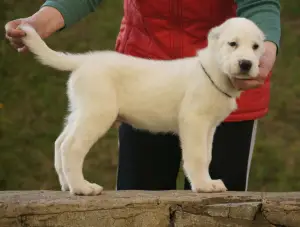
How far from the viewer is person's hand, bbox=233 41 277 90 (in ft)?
3.98

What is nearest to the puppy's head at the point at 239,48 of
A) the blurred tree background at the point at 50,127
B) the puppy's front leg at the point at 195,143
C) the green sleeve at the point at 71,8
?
the puppy's front leg at the point at 195,143

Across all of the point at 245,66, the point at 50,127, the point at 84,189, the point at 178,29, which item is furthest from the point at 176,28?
the point at 50,127

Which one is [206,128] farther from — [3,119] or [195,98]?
[3,119]

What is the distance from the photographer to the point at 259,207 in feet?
4.18

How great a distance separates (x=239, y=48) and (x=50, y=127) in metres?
1.61

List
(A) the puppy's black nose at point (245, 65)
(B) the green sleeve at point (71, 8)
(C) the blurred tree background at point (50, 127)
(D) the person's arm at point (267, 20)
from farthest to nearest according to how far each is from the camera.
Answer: (C) the blurred tree background at point (50, 127) < (B) the green sleeve at point (71, 8) < (D) the person's arm at point (267, 20) < (A) the puppy's black nose at point (245, 65)

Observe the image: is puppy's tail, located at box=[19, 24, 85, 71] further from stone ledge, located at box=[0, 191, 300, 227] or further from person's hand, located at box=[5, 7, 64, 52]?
stone ledge, located at box=[0, 191, 300, 227]

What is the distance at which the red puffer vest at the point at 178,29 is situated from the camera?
4.60 feet

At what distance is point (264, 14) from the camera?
1342mm

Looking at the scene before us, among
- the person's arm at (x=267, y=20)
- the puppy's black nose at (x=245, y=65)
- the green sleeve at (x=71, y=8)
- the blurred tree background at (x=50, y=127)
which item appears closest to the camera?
the puppy's black nose at (x=245, y=65)

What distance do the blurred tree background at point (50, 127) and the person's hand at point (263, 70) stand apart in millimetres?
1444

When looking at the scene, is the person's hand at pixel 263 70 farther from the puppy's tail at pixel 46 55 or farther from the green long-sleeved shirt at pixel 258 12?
the puppy's tail at pixel 46 55

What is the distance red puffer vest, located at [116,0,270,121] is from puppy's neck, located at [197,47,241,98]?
0.16m

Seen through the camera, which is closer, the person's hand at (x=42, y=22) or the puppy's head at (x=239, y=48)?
the puppy's head at (x=239, y=48)
